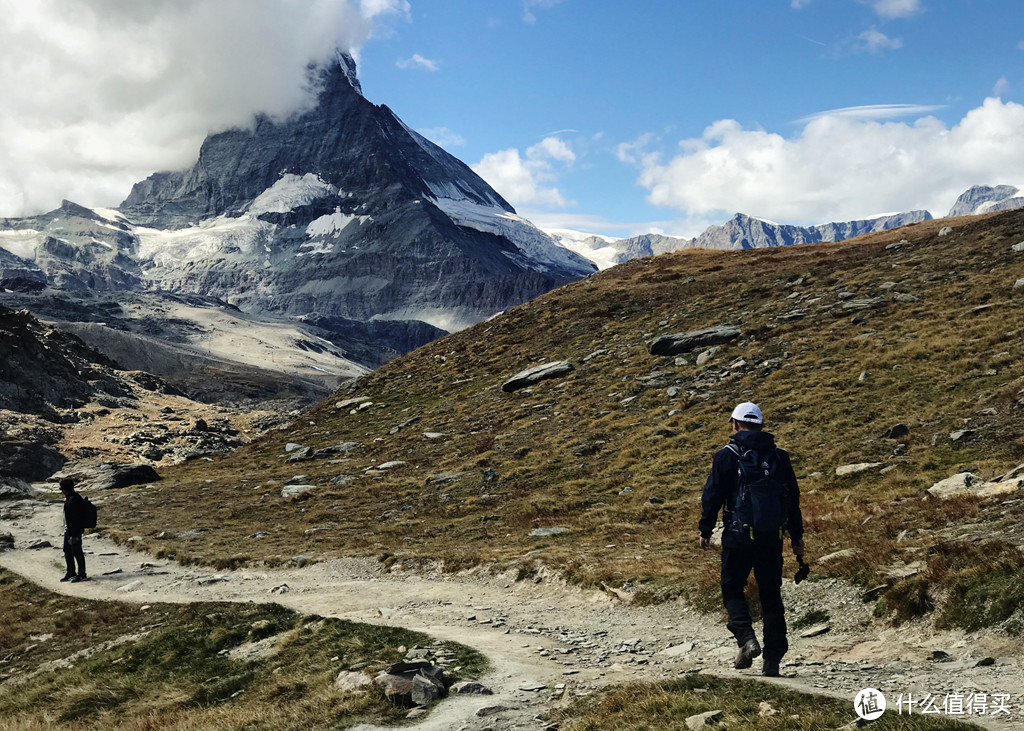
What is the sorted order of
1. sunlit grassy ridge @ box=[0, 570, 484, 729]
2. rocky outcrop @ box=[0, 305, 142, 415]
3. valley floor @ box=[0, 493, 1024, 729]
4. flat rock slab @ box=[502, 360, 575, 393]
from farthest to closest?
1. rocky outcrop @ box=[0, 305, 142, 415]
2. flat rock slab @ box=[502, 360, 575, 393]
3. sunlit grassy ridge @ box=[0, 570, 484, 729]
4. valley floor @ box=[0, 493, 1024, 729]

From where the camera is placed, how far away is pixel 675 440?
27812 mm

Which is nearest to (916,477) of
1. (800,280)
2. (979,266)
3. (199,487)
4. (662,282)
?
(979,266)

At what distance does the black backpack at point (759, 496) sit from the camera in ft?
32.2

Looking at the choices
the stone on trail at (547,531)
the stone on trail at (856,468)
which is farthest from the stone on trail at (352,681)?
the stone on trail at (856,468)

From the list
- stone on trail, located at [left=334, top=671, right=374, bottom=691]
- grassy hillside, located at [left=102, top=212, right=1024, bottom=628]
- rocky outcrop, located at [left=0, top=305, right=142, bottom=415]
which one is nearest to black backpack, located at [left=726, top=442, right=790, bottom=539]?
grassy hillside, located at [left=102, top=212, right=1024, bottom=628]

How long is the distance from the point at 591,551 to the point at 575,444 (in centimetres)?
1298

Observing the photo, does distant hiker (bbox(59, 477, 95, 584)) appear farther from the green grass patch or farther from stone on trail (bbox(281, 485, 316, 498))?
the green grass patch

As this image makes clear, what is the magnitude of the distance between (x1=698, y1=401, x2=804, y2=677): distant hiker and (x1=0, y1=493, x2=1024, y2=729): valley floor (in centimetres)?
62

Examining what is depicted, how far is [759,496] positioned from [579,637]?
496 centimetres

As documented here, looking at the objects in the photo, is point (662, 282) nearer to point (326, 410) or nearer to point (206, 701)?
point (326, 410)

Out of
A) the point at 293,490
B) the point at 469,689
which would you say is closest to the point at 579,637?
the point at 469,689

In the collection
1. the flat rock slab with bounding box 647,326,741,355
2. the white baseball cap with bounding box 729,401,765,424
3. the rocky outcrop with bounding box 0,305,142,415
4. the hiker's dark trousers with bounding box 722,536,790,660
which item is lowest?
the hiker's dark trousers with bounding box 722,536,790,660

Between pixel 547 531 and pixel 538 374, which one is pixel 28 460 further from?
pixel 547 531

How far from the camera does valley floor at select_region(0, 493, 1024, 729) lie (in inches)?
352
